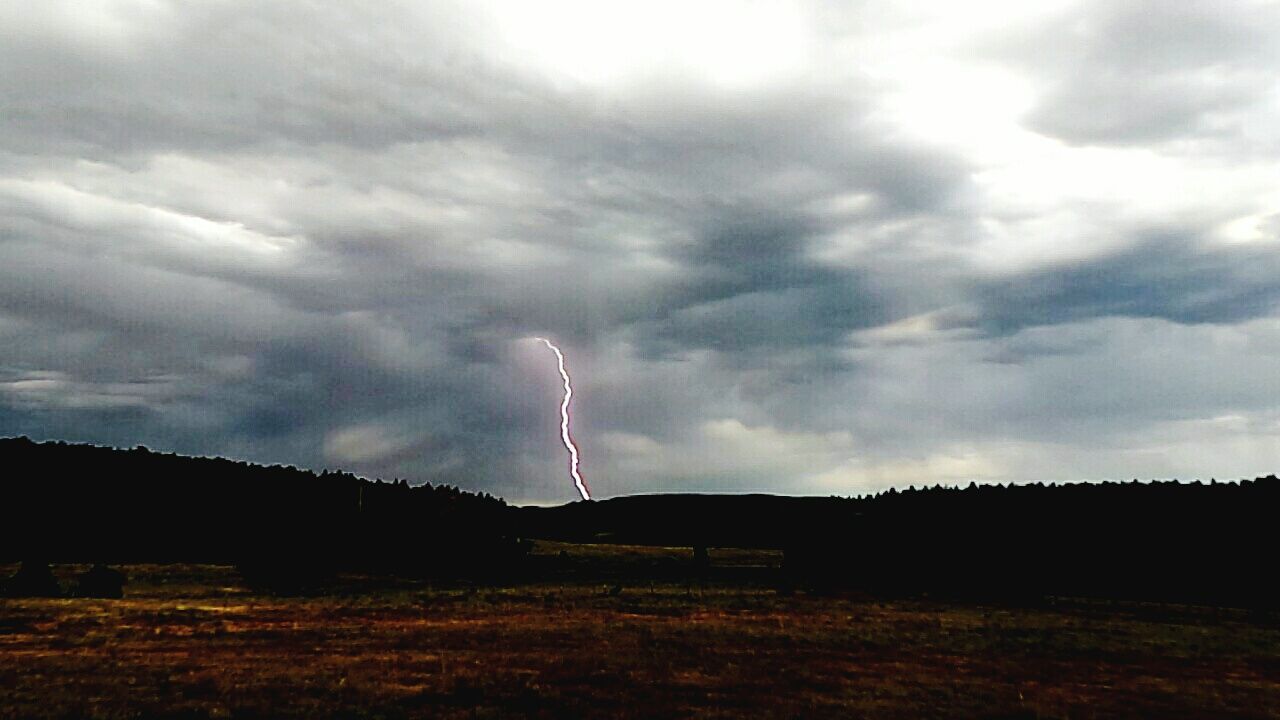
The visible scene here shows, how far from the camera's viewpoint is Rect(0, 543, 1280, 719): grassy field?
65.2 feet

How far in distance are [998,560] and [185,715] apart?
57192mm

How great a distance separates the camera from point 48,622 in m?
32.2

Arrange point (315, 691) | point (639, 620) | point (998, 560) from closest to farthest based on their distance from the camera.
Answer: point (315, 691) < point (639, 620) < point (998, 560)

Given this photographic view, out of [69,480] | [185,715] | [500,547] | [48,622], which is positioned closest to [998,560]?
[500,547]

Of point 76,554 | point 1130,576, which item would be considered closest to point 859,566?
point 1130,576

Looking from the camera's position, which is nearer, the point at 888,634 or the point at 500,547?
the point at 888,634

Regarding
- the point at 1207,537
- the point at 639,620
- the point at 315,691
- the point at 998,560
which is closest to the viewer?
the point at 315,691

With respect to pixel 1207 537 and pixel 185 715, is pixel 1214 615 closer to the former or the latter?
pixel 1207 537

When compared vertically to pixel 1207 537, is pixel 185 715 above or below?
below

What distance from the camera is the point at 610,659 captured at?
2631cm

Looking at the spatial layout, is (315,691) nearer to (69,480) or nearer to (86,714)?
(86,714)

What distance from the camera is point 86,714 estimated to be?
58.2 ft

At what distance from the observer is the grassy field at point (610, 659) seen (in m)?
19.9

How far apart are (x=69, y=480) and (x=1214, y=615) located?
7122 centimetres
